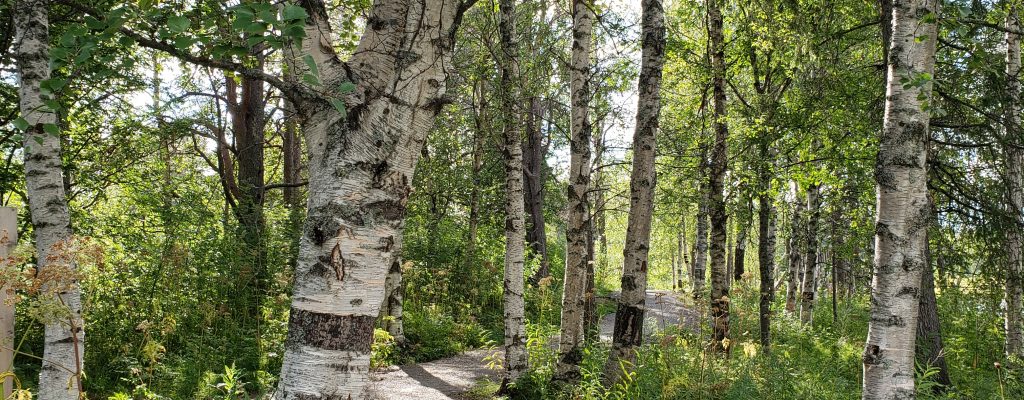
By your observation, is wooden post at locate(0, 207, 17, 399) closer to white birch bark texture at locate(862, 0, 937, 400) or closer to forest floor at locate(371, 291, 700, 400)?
forest floor at locate(371, 291, 700, 400)

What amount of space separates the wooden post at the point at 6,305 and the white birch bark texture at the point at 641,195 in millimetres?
4915

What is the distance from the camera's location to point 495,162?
16188 millimetres

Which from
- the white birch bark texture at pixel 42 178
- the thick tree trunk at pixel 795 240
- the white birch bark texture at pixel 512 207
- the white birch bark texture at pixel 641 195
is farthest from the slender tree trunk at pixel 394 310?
the thick tree trunk at pixel 795 240

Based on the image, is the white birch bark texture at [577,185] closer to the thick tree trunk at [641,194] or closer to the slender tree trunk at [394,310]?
the thick tree trunk at [641,194]

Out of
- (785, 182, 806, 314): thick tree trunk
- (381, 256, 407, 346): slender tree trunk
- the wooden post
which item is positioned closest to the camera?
the wooden post

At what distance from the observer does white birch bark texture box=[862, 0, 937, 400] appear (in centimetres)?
369

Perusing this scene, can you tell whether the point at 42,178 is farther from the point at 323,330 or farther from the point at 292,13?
the point at 292,13

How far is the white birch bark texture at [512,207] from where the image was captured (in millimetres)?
7121

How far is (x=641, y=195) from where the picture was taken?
18.7 feet

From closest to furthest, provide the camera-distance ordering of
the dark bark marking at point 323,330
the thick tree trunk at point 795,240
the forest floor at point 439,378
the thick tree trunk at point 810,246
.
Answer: the dark bark marking at point 323,330, the forest floor at point 439,378, the thick tree trunk at point 810,246, the thick tree trunk at point 795,240

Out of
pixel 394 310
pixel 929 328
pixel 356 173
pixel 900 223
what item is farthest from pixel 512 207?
pixel 929 328

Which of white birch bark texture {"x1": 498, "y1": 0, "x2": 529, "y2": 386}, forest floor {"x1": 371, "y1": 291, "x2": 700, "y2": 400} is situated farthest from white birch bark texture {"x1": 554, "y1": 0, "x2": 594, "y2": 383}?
forest floor {"x1": 371, "y1": 291, "x2": 700, "y2": 400}

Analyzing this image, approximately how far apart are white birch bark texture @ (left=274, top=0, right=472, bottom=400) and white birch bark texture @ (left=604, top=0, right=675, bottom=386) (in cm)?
352

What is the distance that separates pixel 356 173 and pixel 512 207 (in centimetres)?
505
